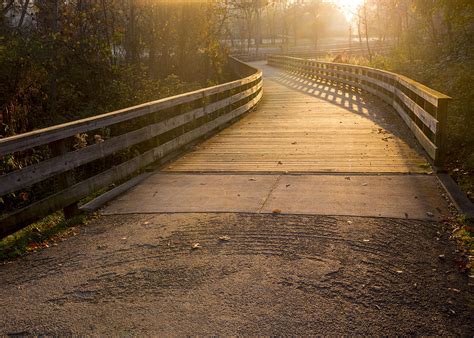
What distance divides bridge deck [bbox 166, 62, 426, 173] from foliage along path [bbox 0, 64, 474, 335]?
252mm

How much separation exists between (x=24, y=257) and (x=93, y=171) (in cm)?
550

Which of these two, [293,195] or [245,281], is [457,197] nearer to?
[293,195]

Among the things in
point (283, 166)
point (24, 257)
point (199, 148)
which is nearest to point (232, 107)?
point (199, 148)

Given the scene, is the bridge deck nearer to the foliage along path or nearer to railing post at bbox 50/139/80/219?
the foliage along path

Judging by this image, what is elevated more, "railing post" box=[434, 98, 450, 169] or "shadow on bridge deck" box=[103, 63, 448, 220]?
"railing post" box=[434, 98, 450, 169]

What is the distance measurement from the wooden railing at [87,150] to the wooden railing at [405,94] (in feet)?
14.4

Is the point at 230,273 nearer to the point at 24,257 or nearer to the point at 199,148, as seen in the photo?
the point at 24,257

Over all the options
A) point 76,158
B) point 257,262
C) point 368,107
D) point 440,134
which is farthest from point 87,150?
point 368,107

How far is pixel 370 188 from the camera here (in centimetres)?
692

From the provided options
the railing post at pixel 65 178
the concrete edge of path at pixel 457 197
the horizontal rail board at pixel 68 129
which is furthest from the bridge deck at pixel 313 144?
the railing post at pixel 65 178

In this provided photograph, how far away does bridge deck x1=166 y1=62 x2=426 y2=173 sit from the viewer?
8617 millimetres

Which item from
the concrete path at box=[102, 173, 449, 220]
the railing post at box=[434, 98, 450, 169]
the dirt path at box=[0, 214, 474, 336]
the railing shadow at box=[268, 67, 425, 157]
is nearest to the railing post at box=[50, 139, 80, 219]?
the concrete path at box=[102, 173, 449, 220]

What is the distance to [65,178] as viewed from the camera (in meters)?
6.13

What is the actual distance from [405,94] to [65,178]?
9.28m
